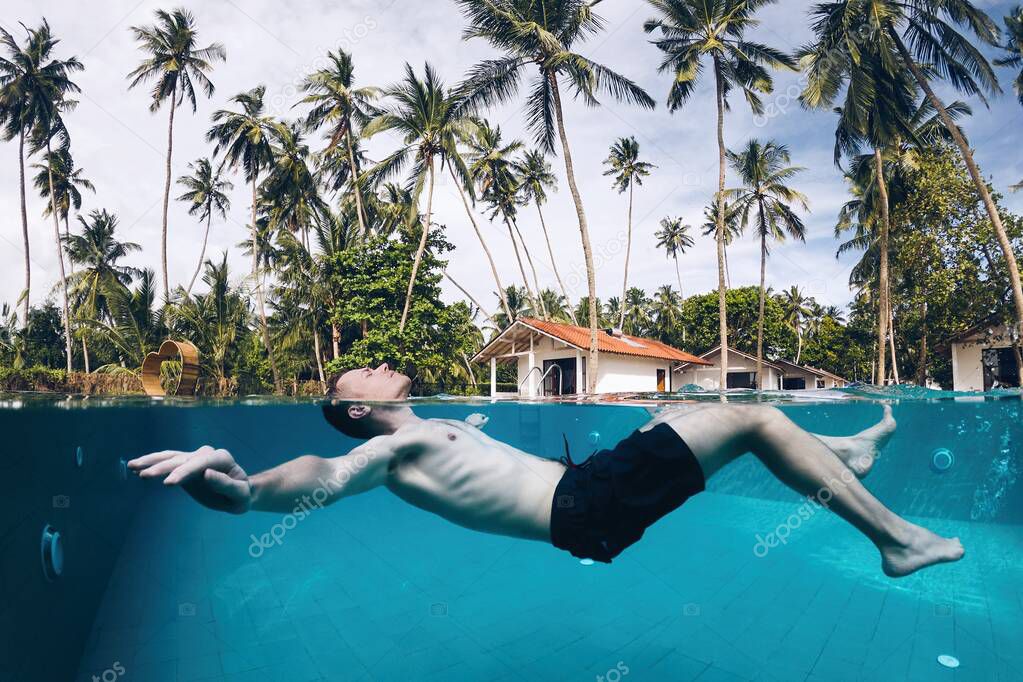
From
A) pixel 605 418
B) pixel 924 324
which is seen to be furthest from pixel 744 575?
pixel 924 324

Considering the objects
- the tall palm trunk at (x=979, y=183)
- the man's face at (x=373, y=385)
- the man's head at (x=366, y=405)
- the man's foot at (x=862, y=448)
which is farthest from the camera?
the tall palm trunk at (x=979, y=183)

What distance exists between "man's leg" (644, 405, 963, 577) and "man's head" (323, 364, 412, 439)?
5.27 ft

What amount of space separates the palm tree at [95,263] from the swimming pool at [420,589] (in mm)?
27989

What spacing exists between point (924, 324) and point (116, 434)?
2830 cm

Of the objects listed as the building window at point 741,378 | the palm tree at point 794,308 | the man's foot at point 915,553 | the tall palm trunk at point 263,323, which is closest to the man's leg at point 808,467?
the man's foot at point 915,553

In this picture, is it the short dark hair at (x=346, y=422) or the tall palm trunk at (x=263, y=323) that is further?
the tall palm trunk at (x=263, y=323)

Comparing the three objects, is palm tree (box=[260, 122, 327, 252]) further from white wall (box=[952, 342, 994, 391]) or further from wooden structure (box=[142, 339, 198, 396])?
white wall (box=[952, 342, 994, 391])

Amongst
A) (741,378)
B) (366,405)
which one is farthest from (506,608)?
(741,378)

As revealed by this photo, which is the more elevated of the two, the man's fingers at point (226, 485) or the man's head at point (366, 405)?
the man's head at point (366, 405)

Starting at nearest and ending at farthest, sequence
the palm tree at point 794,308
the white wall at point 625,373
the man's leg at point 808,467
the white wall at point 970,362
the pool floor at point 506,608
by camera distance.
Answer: the man's leg at point 808,467, the pool floor at point 506,608, the white wall at point 625,373, the white wall at point 970,362, the palm tree at point 794,308

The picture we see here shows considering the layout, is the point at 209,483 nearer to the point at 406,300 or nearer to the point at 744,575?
the point at 744,575

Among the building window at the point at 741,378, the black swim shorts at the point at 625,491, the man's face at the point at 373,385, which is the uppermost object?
the building window at the point at 741,378

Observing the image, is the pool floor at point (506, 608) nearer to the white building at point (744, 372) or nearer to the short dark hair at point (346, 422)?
the short dark hair at point (346, 422)

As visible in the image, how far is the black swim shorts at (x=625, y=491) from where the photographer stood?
2.92 meters
